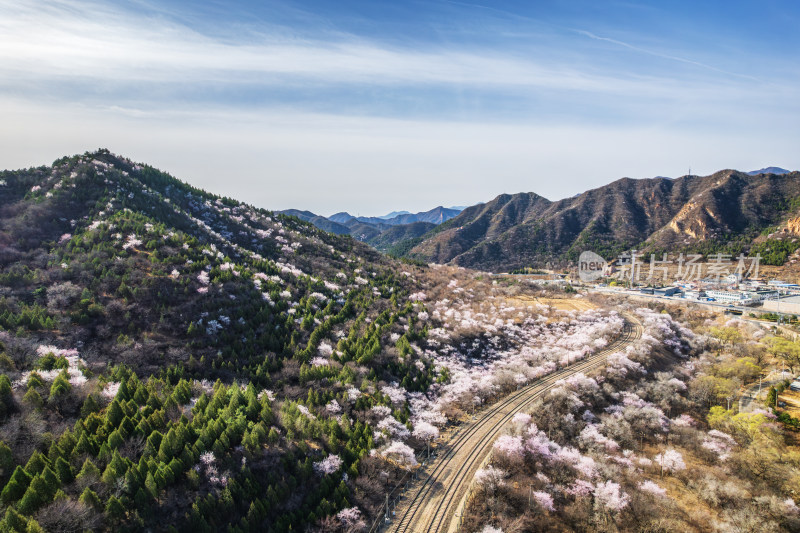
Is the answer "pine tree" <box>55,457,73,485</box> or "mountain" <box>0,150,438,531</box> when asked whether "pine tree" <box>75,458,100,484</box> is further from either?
"pine tree" <box>55,457,73,485</box>

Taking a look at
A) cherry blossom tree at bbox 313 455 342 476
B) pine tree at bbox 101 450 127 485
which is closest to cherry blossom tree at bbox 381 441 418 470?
cherry blossom tree at bbox 313 455 342 476

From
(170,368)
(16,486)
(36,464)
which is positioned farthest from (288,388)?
(16,486)

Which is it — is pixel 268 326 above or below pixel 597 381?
above

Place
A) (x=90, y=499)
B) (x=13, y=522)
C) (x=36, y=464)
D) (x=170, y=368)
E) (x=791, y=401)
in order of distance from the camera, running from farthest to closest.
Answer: (x=791, y=401) → (x=170, y=368) → (x=36, y=464) → (x=90, y=499) → (x=13, y=522)

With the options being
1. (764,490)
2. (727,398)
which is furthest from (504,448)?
(727,398)

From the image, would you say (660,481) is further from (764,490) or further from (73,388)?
(73,388)

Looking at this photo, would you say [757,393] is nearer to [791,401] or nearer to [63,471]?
[791,401]
